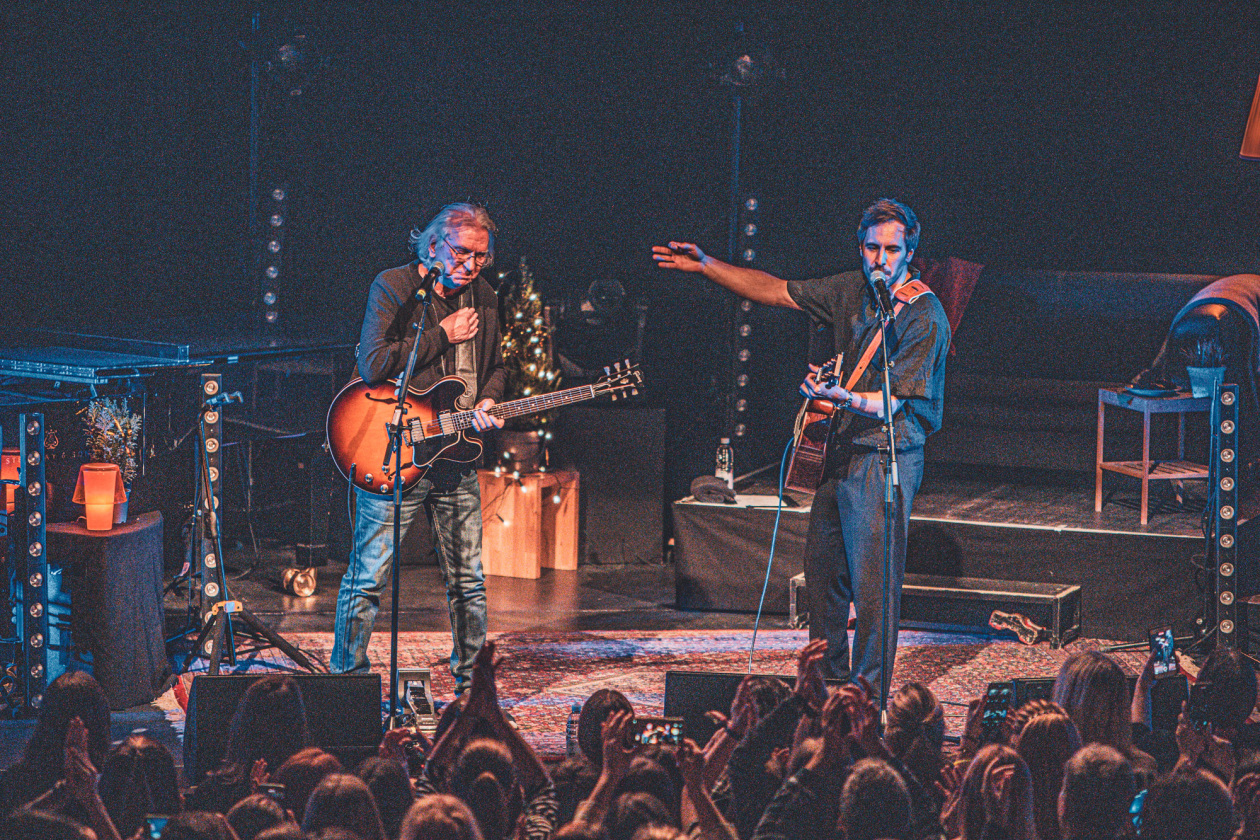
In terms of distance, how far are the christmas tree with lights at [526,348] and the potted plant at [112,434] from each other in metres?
2.75

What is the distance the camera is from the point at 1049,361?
9.54 m

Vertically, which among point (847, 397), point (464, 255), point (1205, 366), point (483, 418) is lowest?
point (483, 418)

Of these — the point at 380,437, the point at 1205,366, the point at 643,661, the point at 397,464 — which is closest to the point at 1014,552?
the point at 1205,366

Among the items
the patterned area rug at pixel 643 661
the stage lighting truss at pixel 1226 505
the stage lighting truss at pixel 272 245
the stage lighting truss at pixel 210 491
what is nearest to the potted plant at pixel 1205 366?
the stage lighting truss at pixel 1226 505

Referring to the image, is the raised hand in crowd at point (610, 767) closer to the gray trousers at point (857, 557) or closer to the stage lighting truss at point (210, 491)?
the gray trousers at point (857, 557)

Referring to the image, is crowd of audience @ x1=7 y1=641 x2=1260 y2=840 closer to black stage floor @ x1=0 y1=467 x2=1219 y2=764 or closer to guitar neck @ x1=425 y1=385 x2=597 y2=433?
guitar neck @ x1=425 y1=385 x2=597 y2=433

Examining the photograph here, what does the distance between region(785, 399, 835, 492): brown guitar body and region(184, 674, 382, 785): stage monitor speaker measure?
6.40 ft

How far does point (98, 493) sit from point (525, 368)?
330cm

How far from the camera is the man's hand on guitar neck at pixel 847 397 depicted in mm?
4965

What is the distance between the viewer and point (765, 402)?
32.2ft

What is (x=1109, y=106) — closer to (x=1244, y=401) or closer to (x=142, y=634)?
(x=1244, y=401)

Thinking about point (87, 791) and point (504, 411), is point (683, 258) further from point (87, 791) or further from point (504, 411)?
point (87, 791)

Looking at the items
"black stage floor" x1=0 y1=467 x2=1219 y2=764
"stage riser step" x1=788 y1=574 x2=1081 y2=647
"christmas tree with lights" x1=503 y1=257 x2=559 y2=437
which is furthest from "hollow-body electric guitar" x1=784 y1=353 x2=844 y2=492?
"christmas tree with lights" x1=503 y1=257 x2=559 y2=437

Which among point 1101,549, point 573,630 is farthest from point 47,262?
point 1101,549
